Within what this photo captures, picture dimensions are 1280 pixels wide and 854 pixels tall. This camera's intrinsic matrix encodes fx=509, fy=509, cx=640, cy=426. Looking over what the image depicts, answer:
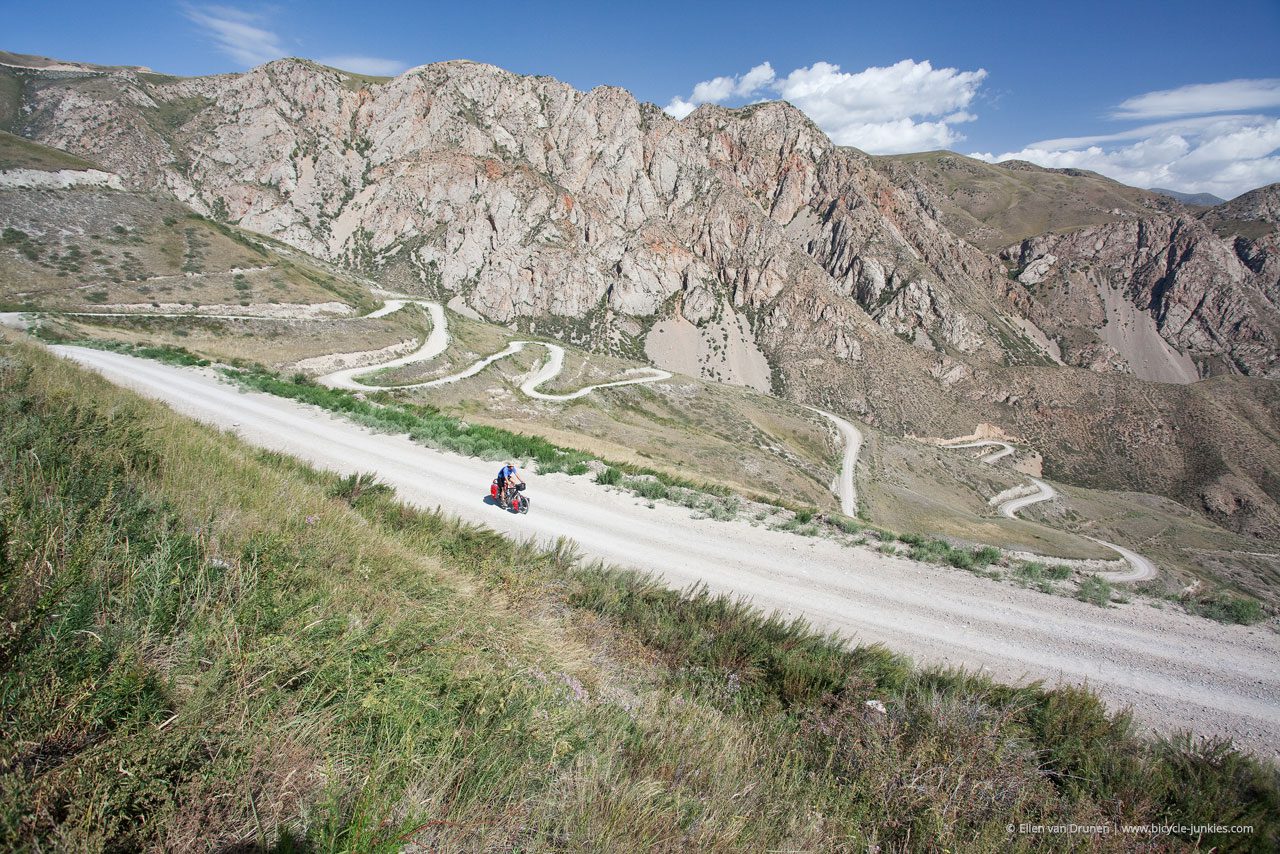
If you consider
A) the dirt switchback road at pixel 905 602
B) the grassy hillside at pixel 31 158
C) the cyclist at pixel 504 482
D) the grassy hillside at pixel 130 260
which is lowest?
the dirt switchback road at pixel 905 602

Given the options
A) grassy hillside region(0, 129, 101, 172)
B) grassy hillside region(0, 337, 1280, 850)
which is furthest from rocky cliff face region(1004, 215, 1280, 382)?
grassy hillside region(0, 129, 101, 172)

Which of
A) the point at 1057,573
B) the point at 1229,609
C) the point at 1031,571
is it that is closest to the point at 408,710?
the point at 1031,571

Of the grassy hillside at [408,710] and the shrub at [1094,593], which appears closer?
the grassy hillside at [408,710]

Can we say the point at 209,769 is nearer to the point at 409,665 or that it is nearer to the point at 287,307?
the point at 409,665

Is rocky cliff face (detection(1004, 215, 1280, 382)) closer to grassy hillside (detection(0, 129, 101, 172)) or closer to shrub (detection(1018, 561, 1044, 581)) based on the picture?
shrub (detection(1018, 561, 1044, 581))

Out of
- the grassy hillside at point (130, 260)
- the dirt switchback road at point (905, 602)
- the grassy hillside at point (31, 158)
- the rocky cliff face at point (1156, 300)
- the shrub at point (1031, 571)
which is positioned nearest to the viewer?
the dirt switchback road at point (905, 602)

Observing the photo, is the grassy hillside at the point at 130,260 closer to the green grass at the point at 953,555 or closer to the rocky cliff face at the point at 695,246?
the green grass at the point at 953,555

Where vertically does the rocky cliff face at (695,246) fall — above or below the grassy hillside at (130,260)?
above

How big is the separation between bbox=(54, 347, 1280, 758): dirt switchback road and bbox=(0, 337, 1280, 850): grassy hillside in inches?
67.7

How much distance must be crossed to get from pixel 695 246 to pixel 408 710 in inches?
6203

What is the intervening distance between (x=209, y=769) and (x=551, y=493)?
9442 millimetres

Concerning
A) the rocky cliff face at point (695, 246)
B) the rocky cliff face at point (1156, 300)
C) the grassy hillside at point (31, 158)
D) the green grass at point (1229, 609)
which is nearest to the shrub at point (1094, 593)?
the green grass at point (1229, 609)

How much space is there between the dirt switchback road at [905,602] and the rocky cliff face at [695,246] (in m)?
111

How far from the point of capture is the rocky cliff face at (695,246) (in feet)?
376
